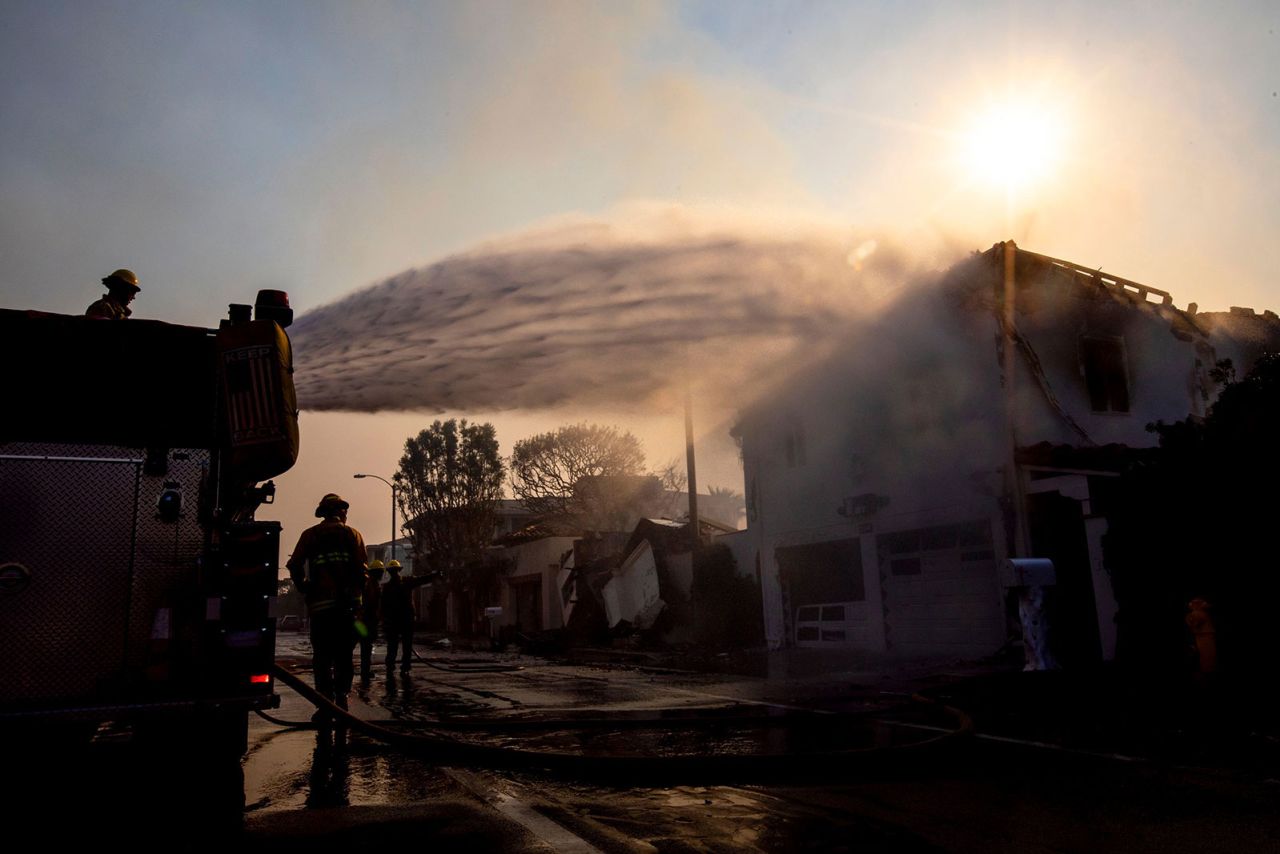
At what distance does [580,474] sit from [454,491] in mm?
7025

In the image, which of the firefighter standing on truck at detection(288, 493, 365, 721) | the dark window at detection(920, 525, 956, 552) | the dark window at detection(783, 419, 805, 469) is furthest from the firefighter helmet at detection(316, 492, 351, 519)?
the dark window at detection(783, 419, 805, 469)

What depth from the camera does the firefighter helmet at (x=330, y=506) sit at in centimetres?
770

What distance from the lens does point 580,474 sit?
46.8 meters

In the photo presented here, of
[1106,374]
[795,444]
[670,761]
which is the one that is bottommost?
[670,761]

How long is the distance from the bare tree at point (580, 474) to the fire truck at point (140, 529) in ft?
136

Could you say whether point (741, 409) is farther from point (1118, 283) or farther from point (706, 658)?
point (1118, 283)

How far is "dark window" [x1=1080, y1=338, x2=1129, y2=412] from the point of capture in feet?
59.6

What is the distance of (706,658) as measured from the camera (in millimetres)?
18562

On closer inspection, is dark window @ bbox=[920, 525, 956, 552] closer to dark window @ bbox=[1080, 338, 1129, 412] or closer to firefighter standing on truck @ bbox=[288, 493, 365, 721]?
dark window @ bbox=[1080, 338, 1129, 412]

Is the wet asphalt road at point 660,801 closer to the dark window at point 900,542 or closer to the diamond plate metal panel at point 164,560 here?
the diamond plate metal panel at point 164,560

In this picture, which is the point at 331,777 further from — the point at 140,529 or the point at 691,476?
the point at 691,476

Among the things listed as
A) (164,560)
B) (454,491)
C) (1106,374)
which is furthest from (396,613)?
(454,491)

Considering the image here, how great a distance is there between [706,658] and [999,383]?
8.08m

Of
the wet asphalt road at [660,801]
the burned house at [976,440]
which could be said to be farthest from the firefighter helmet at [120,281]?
the burned house at [976,440]
